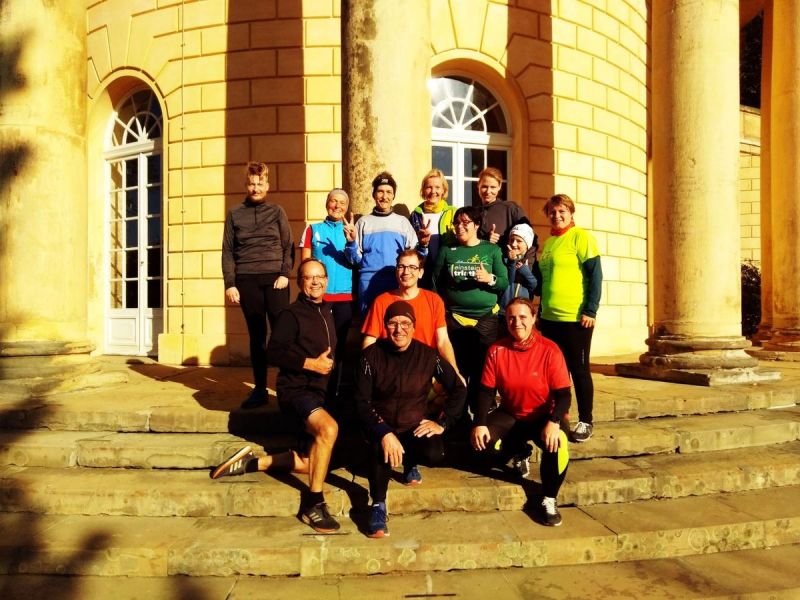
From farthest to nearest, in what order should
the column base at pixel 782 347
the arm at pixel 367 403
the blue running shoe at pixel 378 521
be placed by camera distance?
the column base at pixel 782 347
the arm at pixel 367 403
the blue running shoe at pixel 378 521


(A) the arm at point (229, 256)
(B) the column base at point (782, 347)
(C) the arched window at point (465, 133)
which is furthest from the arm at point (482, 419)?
(B) the column base at point (782, 347)

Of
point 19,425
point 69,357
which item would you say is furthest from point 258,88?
point 19,425

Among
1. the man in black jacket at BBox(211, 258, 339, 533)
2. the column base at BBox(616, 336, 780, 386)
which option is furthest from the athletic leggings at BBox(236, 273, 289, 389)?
the column base at BBox(616, 336, 780, 386)

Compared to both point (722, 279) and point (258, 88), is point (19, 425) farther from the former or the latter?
point (722, 279)

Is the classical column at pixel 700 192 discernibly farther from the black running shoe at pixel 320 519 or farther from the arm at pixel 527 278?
the black running shoe at pixel 320 519

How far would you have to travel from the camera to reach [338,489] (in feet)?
11.3

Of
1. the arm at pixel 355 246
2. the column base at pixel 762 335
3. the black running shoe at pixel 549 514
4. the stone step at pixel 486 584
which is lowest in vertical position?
the stone step at pixel 486 584

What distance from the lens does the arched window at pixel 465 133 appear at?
28.9 ft

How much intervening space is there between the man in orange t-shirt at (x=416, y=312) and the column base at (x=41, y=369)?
3.26 metres

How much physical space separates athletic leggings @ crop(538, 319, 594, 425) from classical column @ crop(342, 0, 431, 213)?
1690 millimetres

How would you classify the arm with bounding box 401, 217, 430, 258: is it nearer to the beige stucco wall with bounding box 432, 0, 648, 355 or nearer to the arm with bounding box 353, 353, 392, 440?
the arm with bounding box 353, 353, 392, 440

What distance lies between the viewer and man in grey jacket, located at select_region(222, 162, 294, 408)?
4680mm

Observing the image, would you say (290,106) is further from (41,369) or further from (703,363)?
(703,363)

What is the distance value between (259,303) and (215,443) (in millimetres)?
1239
